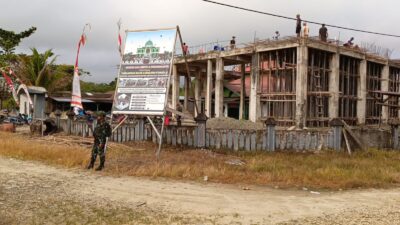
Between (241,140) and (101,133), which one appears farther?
(241,140)

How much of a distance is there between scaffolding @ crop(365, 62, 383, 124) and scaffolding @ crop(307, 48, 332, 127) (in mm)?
6278

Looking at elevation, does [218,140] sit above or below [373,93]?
below

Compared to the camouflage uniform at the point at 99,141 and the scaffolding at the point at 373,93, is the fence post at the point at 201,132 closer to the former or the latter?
the camouflage uniform at the point at 99,141

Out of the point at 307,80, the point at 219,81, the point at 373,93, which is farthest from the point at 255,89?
the point at 373,93

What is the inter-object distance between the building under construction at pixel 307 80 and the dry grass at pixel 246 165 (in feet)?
29.7

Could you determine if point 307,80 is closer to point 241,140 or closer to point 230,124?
point 230,124

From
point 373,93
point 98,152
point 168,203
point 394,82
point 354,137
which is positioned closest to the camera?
point 168,203

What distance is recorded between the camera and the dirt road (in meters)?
7.04

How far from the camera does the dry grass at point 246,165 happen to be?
444 inches

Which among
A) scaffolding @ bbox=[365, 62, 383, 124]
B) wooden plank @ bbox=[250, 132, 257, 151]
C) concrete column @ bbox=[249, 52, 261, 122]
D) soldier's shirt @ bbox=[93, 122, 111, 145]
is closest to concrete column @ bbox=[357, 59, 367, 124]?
scaffolding @ bbox=[365, 62, 383, 124]

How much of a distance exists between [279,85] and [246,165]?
15421 millimetres

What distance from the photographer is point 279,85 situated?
2775cm

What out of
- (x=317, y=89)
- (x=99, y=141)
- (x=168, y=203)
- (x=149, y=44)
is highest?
(x=149, y=44)

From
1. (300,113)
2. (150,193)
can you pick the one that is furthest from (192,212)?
(300,113)
